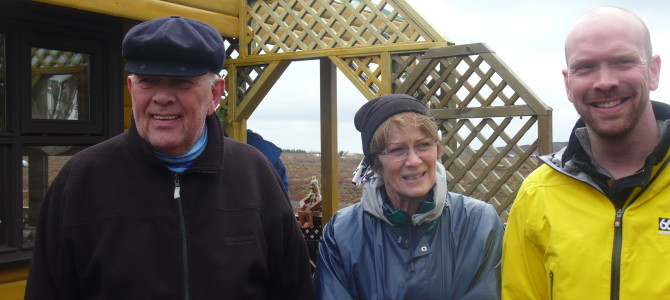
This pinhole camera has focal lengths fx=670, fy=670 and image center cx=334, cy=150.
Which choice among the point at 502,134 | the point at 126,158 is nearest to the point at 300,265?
the point at 126,158

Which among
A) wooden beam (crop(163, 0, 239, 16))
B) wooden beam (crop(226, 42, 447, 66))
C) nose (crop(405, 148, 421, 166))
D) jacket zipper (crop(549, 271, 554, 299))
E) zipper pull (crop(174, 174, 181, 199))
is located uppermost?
wooden beam (crop(163, 0, 239, 16))

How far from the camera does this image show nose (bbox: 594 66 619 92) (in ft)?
5.54

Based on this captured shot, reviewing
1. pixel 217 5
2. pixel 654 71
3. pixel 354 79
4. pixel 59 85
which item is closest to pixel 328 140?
pixel 354 79

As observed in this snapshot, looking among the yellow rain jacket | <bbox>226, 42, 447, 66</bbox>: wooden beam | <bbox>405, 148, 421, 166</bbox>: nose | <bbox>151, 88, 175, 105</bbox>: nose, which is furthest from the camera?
<bbox>226, 42, 447, 66</bbox>: wooden beam

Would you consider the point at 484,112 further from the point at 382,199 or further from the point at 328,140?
the point at 382,199

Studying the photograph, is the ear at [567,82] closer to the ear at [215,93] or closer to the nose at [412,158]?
the nose at [412,158]

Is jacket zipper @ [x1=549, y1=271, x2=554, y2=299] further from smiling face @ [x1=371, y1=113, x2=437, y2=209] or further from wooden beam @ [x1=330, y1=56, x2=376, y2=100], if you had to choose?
wooden beam @ [x1=330, y1=56, x2=376, y2=100]

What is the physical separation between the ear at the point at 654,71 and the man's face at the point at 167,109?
4.02ft

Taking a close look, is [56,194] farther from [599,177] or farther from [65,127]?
[65,127]

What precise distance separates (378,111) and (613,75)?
752 millimetres

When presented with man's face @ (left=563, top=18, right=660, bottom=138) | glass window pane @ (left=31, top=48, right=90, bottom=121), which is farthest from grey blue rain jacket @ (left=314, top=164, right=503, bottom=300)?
glass window pane @ (left=31, top=48, right=90, bottom=121)

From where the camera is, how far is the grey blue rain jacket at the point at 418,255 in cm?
202

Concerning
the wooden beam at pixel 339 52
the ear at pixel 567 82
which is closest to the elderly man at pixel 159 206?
the ear at pixel 567 82

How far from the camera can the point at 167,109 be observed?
190cm
